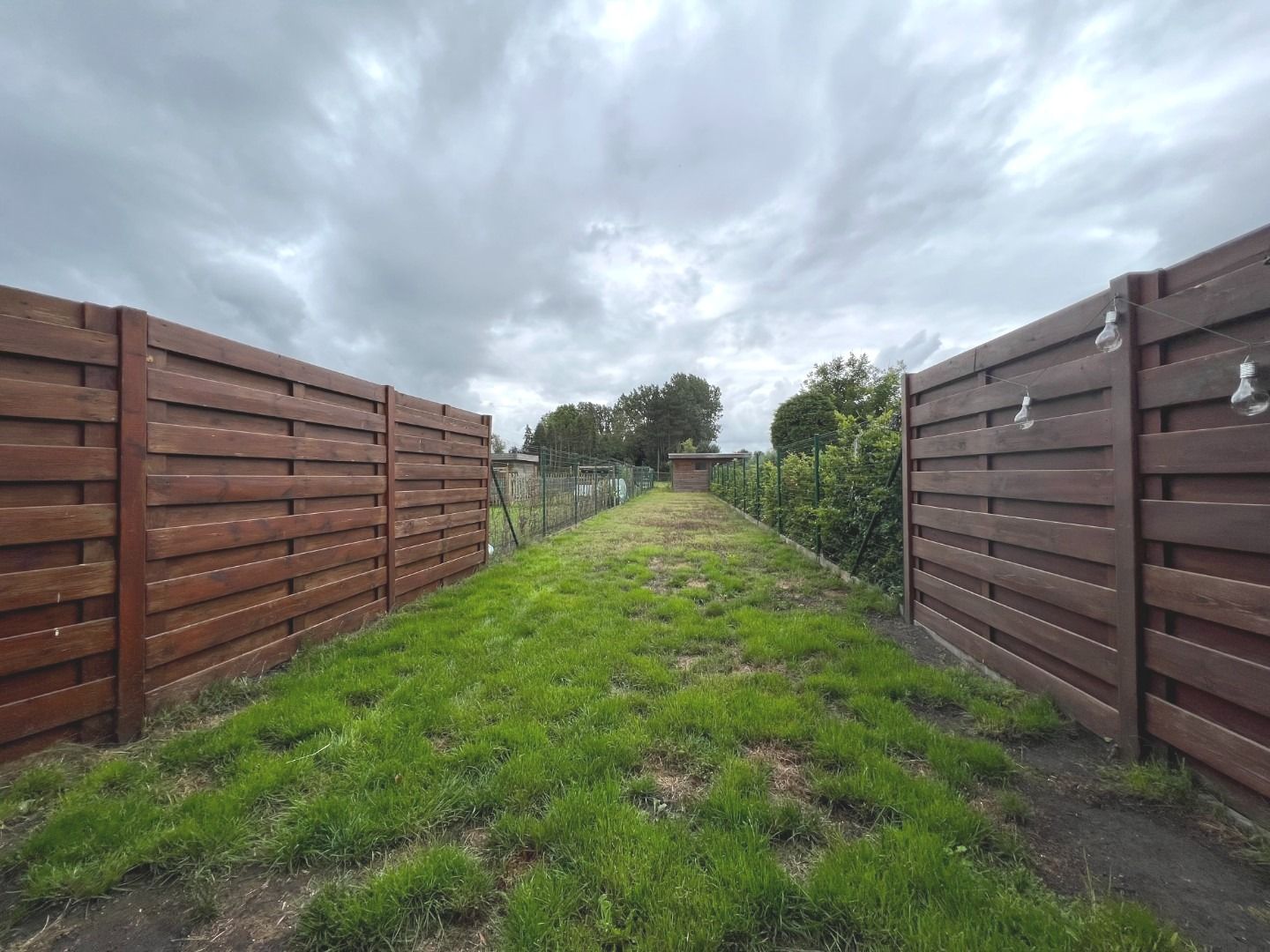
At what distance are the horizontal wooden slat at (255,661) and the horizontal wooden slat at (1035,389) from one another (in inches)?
192

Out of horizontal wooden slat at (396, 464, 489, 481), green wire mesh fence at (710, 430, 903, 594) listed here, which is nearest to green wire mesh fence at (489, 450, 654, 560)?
horizontal wooden slat at (396, 464, 489, 481)

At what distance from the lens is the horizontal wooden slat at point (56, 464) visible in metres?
1.93

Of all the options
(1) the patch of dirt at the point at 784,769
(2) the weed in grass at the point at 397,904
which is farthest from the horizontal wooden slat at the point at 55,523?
(1) the patch of dirt at the point at 784,769

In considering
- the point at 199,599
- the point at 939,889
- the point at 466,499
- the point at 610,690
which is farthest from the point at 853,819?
the point at 466,499

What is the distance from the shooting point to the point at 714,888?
1461mm

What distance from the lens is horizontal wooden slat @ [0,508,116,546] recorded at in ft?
6.33

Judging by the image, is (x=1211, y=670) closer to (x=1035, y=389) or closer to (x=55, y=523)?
(x=1035, y=389)

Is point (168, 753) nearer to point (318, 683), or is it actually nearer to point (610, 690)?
point (318, 683)

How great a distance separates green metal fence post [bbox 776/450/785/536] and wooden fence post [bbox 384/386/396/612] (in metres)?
6.70

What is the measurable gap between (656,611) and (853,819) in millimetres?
2638

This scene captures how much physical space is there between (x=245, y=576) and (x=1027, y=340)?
15.9 ft

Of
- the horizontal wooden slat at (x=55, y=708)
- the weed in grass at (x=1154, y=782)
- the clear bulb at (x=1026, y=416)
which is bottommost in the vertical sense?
the weed in grass at (x=1154, y=782)

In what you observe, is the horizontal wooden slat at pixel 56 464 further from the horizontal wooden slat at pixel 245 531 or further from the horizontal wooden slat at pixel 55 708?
the horizontal wooden slat at pixel 55 708

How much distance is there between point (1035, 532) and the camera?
2549 mm
